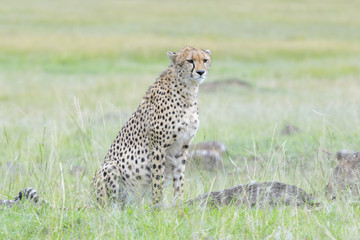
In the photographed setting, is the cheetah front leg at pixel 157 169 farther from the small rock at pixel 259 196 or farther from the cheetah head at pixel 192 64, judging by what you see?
the cheetah head at pixel 192 64

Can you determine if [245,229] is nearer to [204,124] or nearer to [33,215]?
[33,215]

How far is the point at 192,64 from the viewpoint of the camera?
13.5ft

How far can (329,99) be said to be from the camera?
11594 millimetres

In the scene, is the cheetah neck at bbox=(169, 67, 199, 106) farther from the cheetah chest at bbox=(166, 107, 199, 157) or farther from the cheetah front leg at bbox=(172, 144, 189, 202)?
the cheetah front leg at bbox=(172, 144, 189, 202)

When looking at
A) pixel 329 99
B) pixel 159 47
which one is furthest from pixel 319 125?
pixel 159 47

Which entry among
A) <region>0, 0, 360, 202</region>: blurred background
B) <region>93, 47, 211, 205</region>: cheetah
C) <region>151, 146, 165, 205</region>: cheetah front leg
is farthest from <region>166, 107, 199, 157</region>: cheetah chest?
<region>0, 0, 360, 202</region>: blurred background

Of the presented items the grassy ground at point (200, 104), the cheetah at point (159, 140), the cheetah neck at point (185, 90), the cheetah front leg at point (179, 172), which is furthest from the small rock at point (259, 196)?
the cheetah neck at point (185, 90)

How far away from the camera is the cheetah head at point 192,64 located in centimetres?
407

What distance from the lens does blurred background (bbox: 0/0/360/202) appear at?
509 cm

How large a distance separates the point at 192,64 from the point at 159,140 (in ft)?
1.75

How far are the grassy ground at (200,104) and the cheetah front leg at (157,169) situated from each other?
0.30 m

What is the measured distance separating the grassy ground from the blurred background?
4 cm

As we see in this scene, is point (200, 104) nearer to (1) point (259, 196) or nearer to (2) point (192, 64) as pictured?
(2) point (192, 64)

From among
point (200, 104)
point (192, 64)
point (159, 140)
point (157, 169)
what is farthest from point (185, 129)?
point (200, 104)
